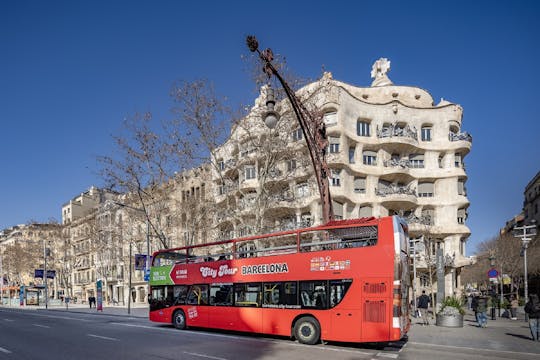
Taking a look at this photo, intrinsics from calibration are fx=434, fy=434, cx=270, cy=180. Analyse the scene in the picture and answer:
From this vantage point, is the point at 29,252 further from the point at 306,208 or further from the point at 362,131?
the point at 362,131

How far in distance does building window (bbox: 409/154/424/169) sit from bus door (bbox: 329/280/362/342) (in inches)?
1292

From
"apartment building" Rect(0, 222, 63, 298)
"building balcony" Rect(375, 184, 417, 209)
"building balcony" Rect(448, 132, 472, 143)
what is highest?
"building balcony" Rect(448, 132, 472, 143)

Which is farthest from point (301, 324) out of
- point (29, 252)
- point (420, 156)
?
point (29, 252)

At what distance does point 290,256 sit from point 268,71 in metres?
6.12

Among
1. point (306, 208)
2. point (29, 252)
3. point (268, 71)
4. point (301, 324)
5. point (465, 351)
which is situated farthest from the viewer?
point (29, 252)

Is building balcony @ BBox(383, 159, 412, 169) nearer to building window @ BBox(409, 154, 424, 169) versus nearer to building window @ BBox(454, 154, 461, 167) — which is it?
building window @ BBox(409, 154, 424, 169)

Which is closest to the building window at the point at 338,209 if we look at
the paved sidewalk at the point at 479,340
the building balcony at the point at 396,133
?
the building balcony at the point at 396,133

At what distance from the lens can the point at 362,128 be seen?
41938 millimetres

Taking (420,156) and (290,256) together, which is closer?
(290,256)

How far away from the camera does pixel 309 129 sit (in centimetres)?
1307

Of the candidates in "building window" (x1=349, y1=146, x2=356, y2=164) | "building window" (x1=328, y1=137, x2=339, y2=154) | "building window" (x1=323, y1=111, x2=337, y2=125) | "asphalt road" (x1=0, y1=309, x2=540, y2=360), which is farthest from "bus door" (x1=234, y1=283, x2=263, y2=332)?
"building window" (x1=349, y1=146, x2=356, y2=164)

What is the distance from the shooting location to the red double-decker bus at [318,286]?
12195 millimetres

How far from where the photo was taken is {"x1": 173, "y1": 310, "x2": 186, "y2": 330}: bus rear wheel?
17922mm

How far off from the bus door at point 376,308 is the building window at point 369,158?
3021 centimetres
